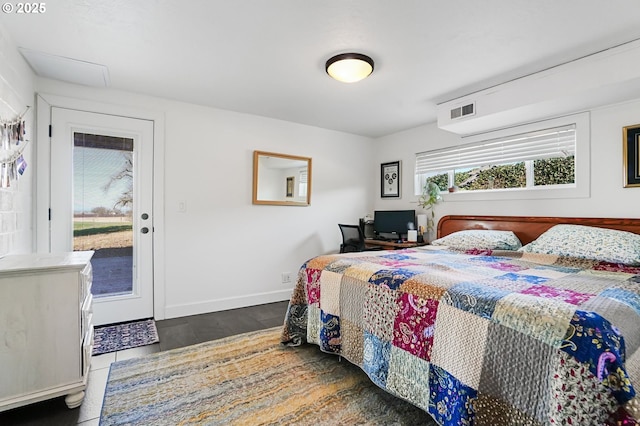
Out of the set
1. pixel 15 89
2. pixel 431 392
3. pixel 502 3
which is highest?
pixel 502 3

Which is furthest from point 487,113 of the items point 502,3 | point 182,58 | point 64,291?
point 64,291

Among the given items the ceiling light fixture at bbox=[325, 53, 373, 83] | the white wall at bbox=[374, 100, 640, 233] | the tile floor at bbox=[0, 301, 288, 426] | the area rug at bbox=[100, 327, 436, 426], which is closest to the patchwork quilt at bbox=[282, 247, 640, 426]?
the area rug at bbox=[100, 327, 436, 426]

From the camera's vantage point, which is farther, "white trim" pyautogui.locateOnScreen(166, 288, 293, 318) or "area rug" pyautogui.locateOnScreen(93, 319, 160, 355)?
"white trim" pyautogui.locateOnScreen(166, 288, 293, 318)

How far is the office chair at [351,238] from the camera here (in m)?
4.11

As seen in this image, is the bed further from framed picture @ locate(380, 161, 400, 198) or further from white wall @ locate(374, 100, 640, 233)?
framed picture @ locate(380, 161, 400, 198)

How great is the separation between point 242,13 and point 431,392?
7.61ft

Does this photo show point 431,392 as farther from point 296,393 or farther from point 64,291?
point 64,291

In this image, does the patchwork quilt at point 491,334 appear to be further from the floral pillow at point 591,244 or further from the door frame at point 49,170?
the door frame at point 49,170

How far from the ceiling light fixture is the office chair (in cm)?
207

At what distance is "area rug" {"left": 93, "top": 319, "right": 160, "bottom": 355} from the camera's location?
2.56m

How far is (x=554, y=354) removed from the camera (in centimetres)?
112

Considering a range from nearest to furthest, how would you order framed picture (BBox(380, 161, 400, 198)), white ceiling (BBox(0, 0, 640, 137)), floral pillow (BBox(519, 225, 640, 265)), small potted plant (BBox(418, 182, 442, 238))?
1. white ceiling (BBox(0, 0, 640, 137))
2. floral pillow (BBox(519, 225, 640, 265))
3. small potted plant (BBox(418, 182, 442, 238))
4. framed picture (BBox(380, 161, 400, 198))

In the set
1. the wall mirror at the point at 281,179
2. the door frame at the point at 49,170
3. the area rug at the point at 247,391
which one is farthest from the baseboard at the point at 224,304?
the wall mirror at the point at 281,179

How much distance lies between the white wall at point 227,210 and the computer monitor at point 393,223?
2.18 ft
